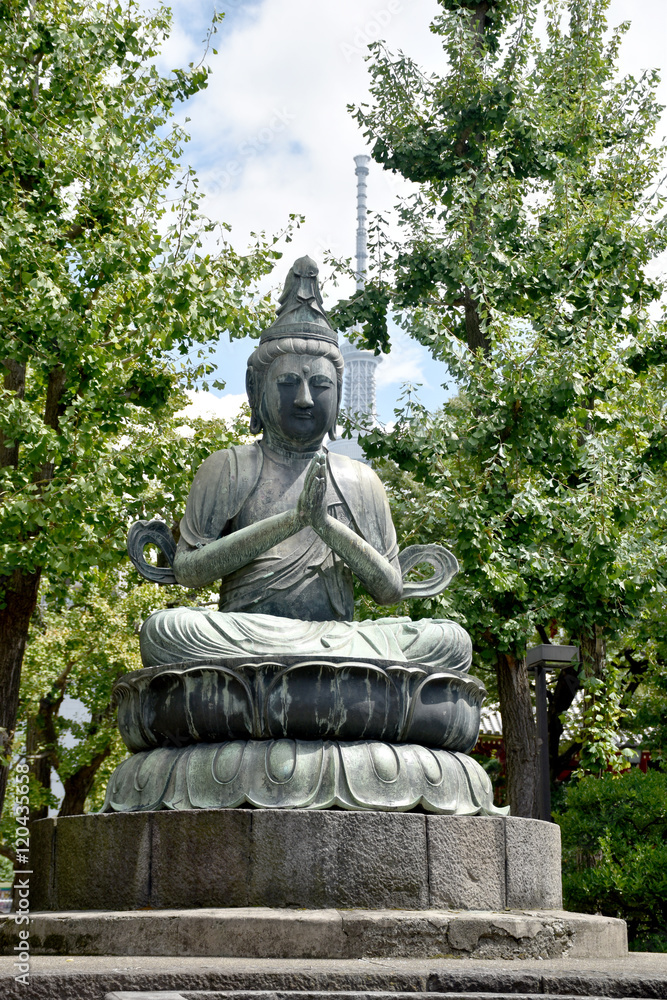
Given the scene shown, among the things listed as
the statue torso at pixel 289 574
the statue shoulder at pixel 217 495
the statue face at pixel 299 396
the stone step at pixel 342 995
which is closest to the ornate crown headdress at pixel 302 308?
the statue face at pixel 299 396

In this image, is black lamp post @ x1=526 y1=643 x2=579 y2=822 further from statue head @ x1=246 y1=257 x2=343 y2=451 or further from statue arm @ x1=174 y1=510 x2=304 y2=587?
statue arm @ x1=174 y1=510 x2=304 y2=587

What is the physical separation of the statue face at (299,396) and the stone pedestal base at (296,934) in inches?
121

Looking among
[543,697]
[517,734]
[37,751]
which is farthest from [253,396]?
[37,751]

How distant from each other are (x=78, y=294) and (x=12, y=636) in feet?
11.0

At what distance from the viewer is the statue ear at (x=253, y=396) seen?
7.05 m

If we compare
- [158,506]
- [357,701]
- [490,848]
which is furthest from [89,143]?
[490,848]

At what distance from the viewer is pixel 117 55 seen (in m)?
12.1

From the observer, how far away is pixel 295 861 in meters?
4.65

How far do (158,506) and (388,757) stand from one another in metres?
7.06

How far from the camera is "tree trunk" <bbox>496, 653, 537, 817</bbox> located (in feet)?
39.6

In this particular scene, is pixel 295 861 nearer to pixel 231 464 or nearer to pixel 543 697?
pixel 231 464

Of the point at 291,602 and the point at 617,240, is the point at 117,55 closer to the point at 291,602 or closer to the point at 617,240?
the point at 617,240

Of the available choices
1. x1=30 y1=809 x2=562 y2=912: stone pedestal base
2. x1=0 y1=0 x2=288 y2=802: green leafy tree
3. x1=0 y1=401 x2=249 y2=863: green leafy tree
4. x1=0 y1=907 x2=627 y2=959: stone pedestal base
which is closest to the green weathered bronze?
x1=30 y1=809 x2=562 y2=912: stone pedestal base

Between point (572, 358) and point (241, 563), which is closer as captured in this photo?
point (241, 563)
